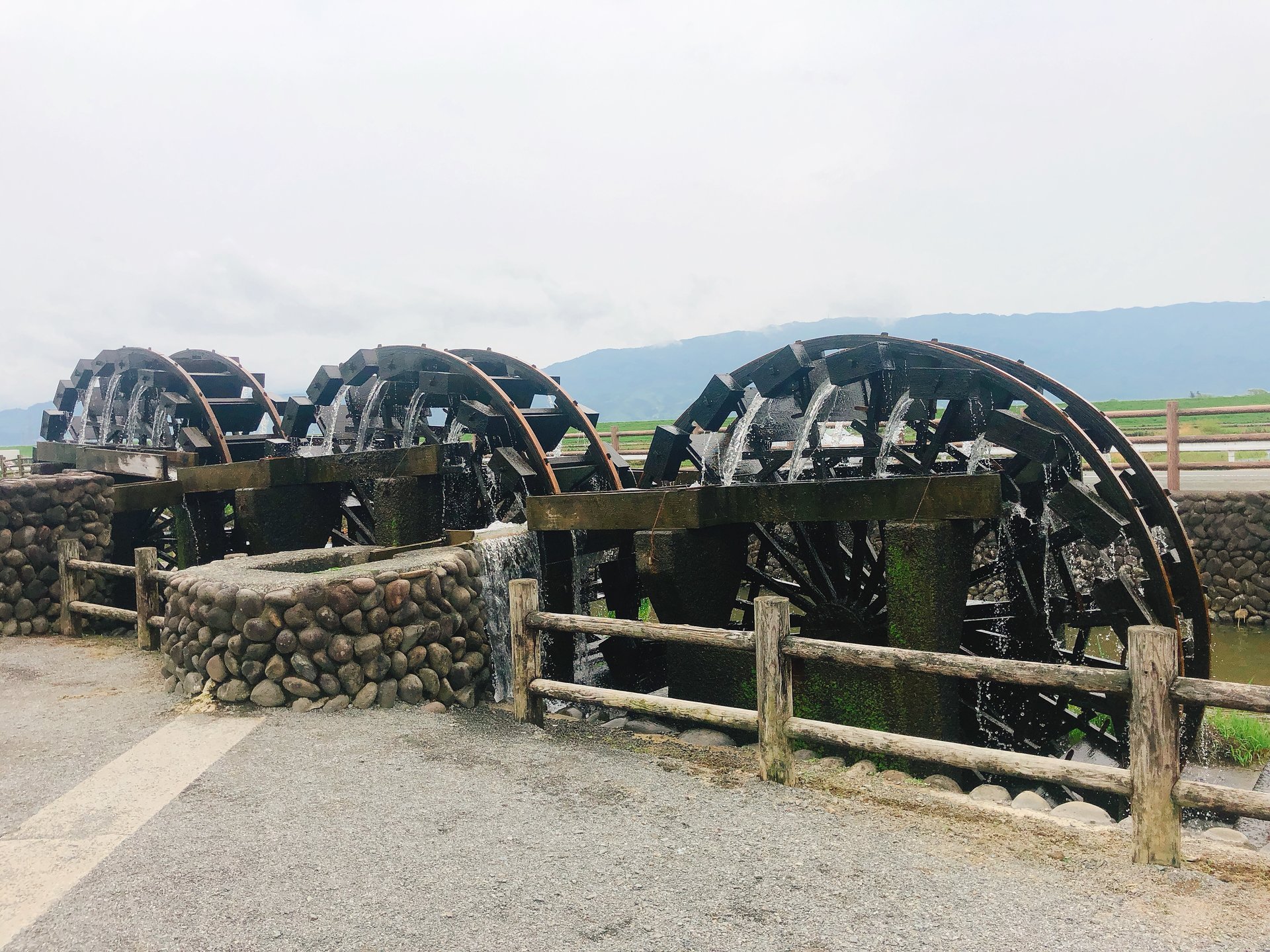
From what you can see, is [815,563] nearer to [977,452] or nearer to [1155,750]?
[977,452]

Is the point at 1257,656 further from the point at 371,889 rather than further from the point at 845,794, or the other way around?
the point at 371,889

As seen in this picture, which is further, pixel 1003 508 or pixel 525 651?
pixel 1003 508

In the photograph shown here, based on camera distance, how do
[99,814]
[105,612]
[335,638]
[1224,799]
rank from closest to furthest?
[1224,799]
[99,814]
[335,638]
[105,612]

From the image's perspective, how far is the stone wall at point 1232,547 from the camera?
11.9 meters

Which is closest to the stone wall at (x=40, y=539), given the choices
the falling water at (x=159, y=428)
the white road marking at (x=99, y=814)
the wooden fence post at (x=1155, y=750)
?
the white road marking at (x=99, y=814)

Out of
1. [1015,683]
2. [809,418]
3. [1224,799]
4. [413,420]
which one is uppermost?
[413,420]

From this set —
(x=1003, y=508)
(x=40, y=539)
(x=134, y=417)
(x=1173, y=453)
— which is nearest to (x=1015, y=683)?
(x=1003, y=508)

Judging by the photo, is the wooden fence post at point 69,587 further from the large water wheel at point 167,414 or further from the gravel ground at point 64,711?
the large water wheel at point 167,414

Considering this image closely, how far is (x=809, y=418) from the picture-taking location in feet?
28.0

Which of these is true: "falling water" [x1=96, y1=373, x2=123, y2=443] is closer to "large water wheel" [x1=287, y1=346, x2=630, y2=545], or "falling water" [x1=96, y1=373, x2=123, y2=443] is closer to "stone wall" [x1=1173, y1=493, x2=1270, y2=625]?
"large water wheel" [x1=287, y1=346, x2=630, y2=545]

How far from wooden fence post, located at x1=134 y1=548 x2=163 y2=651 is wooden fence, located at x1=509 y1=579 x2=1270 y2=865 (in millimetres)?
4791

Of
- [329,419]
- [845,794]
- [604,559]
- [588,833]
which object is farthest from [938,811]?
[329,419]

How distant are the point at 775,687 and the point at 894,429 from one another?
4033 mm

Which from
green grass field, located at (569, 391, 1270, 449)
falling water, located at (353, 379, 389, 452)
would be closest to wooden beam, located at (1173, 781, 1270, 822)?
falling water, located at (353, 379, 389, 452)
